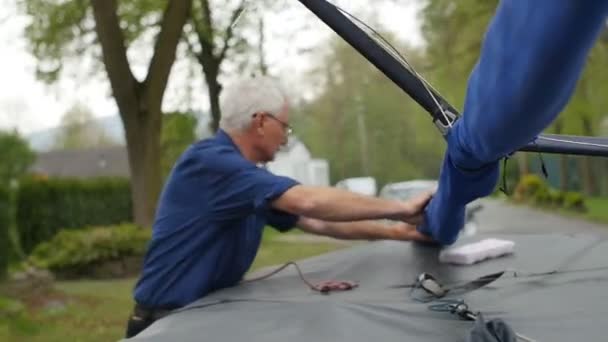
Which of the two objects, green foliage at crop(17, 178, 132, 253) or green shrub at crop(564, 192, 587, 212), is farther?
green shrub at crop(564, 192, 587, 212)

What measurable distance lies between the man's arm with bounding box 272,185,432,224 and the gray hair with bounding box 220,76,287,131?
1.38ft

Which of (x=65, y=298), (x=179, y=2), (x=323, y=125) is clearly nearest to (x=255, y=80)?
(x=179, y=2)

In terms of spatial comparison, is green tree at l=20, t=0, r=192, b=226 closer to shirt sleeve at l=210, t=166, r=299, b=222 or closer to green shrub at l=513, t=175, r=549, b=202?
shirt sleeve at l=210, t=166, r=299, b=222

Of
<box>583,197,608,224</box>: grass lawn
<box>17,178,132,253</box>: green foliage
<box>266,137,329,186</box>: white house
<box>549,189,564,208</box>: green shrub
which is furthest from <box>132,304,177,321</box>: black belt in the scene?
<box>266,137,329,186</box>: white house

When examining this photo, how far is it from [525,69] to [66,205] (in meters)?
18.2

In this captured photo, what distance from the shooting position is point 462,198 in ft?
7.73

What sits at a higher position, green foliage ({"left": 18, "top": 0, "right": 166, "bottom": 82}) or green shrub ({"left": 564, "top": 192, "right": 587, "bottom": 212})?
green foliage ({"left": 18, "top": 0, "right": 166, "bottom": 82})

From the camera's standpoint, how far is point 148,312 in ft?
9.84

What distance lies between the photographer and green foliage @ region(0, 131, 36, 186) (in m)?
3.12

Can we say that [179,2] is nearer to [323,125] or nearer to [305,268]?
[305,268]

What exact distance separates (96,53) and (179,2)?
214cm

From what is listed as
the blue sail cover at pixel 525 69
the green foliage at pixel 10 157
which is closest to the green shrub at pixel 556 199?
the green foliage at pixel 10 157

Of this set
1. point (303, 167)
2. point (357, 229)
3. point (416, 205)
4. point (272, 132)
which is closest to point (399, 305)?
point (416, 205)

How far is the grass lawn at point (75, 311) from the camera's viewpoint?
247 cm
